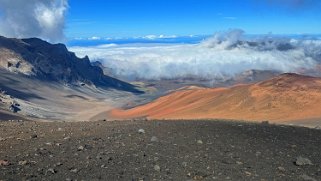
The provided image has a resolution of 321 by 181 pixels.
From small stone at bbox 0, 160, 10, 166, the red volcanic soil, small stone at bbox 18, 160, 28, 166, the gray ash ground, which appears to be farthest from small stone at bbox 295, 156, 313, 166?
the red volcanic soil

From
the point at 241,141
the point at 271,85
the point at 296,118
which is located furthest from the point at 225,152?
the point at 271,85

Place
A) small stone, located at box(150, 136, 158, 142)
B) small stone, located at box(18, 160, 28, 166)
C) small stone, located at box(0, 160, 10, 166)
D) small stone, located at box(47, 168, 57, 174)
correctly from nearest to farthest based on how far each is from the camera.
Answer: small stone, located at box(47, 168, 57, 174) < small stone, located at box(0, 160, 10, 166) < small stone, located at box(18, 160, 28, 166) < small stone, located at box(150, 136, 158, 142)

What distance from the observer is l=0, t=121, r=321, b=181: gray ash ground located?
13375 mm

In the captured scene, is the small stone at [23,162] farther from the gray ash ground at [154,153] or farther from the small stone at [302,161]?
the small stone at [302,161]

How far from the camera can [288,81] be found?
75688 millimetres

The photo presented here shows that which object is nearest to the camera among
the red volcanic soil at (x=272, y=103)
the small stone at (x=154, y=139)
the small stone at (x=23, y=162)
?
the small stone at (x=23, y=162)

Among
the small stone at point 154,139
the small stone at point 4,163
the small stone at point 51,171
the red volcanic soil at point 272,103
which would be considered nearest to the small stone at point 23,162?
the small stone at point 4,163

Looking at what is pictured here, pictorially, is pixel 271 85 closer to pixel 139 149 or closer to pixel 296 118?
pixel 296 118

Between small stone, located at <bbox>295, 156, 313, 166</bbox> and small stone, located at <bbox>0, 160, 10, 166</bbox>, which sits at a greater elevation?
small stone, located at <bbox>0, 160, 10, 166</bbox>

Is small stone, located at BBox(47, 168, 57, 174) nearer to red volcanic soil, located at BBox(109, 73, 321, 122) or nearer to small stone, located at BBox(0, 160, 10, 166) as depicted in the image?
small stone, located at BBox(0, 160, 10, 166)

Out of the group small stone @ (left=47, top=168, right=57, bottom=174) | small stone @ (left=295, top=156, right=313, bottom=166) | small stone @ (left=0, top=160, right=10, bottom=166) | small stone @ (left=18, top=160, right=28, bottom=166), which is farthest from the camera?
small stone @ (left=295, top=156, right=313, bottom=166)

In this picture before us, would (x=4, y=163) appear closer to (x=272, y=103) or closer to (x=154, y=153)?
(x=154, y=153)

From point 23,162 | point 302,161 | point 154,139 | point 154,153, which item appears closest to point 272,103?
point 302,161

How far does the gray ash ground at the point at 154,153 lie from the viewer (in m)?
13.4
